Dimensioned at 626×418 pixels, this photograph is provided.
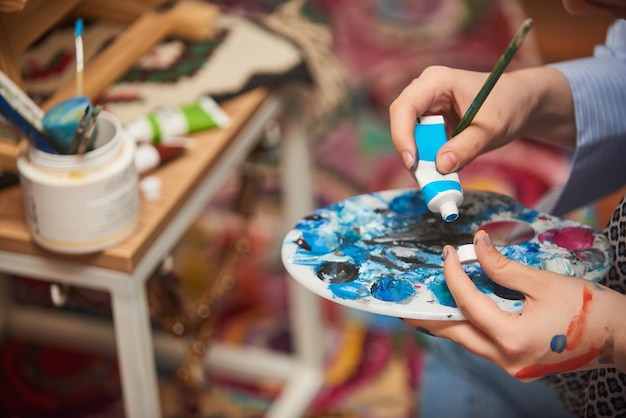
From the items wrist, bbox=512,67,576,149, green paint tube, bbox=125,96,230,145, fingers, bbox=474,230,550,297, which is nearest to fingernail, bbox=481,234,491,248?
fingers, bbox=474,230,550,297

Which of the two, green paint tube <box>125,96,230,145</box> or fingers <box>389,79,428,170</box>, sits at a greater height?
fingers <box>389,79,428,170</box>

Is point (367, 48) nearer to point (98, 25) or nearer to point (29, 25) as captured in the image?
point (98, 25)

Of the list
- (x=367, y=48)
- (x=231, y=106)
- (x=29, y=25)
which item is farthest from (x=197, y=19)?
(x=367, y=48)

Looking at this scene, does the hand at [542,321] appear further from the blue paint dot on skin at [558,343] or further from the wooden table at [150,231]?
the wooden table at [150,231]

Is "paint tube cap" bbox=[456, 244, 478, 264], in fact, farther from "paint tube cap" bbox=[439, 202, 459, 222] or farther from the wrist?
the wrist

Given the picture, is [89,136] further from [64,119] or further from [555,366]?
[555,366]

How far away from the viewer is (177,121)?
2.75ft

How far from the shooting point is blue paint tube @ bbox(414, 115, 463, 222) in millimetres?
545

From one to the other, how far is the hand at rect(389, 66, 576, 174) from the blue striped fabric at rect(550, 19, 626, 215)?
1 cm

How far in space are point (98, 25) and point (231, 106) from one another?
0.17 meters

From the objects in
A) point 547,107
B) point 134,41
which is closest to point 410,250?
point 547,107

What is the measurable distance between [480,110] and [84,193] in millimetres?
318

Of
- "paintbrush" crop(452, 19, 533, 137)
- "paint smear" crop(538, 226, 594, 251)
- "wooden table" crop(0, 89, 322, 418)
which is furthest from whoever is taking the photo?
"wooden table" crop(0, 89, 322, 418)

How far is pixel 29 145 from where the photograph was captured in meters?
0.67
